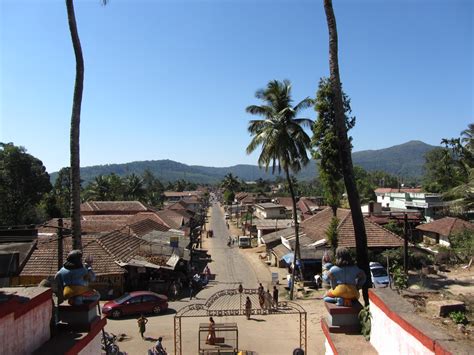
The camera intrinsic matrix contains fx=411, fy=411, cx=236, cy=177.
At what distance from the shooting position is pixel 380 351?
6.33 meters

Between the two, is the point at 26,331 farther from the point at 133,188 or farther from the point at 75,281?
the point at 133,188

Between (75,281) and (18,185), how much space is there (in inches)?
2069

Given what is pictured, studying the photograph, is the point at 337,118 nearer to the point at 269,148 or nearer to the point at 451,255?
the point at 269,148

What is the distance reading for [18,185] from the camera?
53.1 m

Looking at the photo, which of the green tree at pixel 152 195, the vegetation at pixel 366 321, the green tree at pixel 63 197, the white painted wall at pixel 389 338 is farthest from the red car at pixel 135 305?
the green tree at pixel 152 195

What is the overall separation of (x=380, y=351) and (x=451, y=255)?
27.0 meters

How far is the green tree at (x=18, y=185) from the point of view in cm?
5088

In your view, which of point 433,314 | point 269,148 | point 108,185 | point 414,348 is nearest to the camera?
point 414,348

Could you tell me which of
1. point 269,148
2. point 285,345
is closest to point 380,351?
point 285,345

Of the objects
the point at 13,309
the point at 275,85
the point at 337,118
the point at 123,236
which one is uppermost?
the point at 275,85

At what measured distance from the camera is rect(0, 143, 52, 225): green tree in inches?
2003

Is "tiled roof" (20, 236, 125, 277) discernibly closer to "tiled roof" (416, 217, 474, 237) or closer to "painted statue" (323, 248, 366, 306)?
"painted statue" (323, 248, 366, 306)

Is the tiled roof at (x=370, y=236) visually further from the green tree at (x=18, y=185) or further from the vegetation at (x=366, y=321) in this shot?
the green tree at (x=18, y=185)

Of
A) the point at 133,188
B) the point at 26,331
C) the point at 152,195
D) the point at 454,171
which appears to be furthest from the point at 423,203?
the point at 152,195
